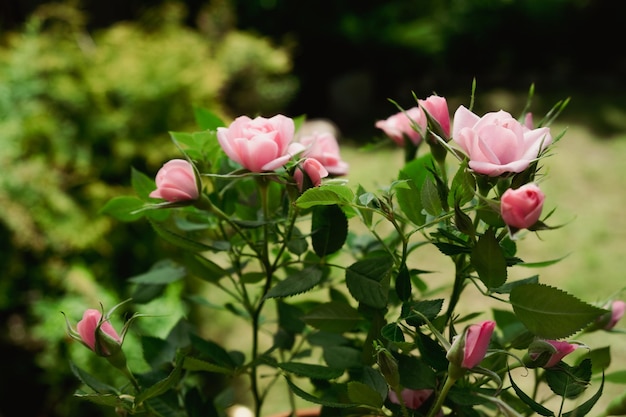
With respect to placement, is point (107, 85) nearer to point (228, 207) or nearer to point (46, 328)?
point (46, 328)

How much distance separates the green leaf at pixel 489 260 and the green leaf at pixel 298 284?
5.0 inches

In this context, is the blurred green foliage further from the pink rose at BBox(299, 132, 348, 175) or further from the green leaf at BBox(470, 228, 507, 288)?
the green leaf at BBox(470, 228, 507, 288)

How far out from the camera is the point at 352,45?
4.00 m

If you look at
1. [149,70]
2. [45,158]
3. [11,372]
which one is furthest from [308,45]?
[11,372]

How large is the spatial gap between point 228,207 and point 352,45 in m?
3.59

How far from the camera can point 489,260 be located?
0.40 m

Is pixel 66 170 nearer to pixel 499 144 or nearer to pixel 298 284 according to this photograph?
pixel 298 284

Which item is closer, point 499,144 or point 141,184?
point 499,144

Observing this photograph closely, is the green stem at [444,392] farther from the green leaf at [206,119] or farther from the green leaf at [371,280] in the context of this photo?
the green leaf at [206,119]

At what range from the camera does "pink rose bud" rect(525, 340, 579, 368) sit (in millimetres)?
417

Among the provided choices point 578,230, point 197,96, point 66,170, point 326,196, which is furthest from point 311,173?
point 578,230

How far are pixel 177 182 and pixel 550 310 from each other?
0.26 m

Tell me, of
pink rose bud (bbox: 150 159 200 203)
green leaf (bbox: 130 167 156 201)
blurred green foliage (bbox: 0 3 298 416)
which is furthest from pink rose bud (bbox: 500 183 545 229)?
blurred green foliage (bbox: 0 3 298 416)

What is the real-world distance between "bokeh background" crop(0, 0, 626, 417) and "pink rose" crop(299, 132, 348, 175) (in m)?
0.77
